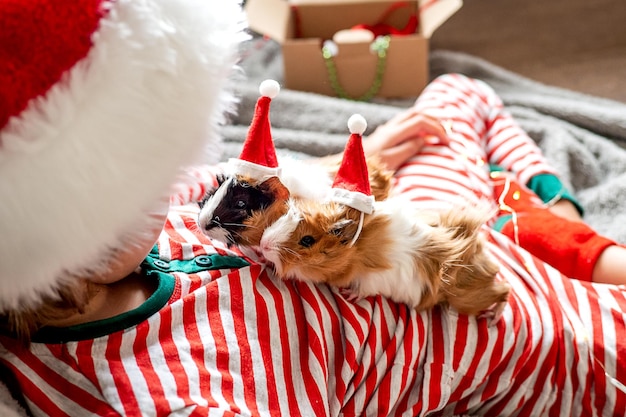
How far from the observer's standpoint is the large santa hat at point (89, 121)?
0.40 metres

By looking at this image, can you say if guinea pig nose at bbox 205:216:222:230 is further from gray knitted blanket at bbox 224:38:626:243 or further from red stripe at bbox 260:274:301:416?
gray knitted blanket at bbox 224:38:626:243

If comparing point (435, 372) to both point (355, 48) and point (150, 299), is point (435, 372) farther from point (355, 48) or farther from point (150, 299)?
point (355, 48)

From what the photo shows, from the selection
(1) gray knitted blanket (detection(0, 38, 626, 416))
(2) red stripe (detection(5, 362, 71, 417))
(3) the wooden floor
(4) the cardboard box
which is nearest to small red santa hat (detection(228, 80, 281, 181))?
(2) red stripe (detection(5, 362, 71, 417))

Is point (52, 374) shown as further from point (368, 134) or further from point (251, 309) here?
point (368, 134)

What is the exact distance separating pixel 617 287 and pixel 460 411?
238 mm

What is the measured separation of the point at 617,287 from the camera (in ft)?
2.57

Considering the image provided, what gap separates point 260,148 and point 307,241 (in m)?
0.09

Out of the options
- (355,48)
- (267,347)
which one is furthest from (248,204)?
(355,48)

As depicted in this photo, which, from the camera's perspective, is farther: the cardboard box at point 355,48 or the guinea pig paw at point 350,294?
the cardboard box at point 355,48

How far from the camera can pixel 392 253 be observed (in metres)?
0.63

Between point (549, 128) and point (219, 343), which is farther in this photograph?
point (549, 128)

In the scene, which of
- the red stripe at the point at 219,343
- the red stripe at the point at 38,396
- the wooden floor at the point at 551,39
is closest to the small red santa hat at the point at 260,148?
the red stripe at the point at 219,343

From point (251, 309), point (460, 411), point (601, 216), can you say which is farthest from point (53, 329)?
point (601, 216)

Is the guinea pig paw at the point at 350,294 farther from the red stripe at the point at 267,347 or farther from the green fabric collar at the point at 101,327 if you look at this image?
the green fabric collar at the point at 101,327
